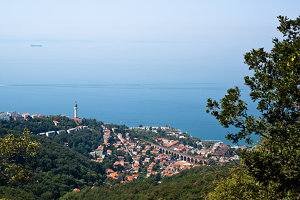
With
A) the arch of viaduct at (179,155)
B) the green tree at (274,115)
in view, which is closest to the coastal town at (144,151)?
the arch of viaduct at (179,155)

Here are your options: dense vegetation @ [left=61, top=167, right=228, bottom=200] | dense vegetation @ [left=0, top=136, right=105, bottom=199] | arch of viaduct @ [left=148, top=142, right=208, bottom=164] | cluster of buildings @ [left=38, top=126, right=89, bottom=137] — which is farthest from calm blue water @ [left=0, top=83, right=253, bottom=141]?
dense vegetation @ [left=61, top=167, right=228, bottom=200]

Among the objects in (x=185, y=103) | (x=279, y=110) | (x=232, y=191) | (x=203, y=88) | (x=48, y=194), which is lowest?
(x=48, y=194)

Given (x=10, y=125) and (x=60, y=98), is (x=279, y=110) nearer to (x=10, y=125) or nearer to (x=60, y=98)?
(x=10, y=125)

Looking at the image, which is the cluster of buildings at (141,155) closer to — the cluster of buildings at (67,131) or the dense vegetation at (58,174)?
the dense vegetation at (58,174)

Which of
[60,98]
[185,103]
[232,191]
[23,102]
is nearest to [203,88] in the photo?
[185,103]

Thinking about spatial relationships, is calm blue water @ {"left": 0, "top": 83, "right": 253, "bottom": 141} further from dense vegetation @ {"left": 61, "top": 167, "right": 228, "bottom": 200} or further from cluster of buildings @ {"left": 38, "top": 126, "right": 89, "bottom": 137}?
dense vegetation @ {"left": 61, "top": 167, "right": 228, "bottom": 200}

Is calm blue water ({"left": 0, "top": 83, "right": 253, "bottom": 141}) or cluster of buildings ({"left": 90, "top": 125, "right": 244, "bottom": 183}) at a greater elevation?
calm blue water ({"left": 0, "top": 83, "right": 253, "bottom": 141})

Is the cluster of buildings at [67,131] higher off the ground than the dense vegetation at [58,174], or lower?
higher

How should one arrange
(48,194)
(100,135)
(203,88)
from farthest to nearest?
(203,88) → (100,135) → (48,194)
